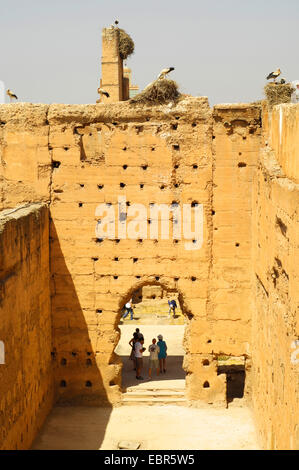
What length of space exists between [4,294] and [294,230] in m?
3.89

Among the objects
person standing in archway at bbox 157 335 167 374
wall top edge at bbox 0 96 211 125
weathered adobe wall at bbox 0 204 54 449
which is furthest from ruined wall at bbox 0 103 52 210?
person standing in archway at bbox 157 335 167 374

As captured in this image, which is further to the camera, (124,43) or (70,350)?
(124,43)

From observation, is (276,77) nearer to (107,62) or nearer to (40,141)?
(40,141)

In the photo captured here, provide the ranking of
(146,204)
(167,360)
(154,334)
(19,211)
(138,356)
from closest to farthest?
(19,211) → (146,204) → (138,356) → (167,360) → (154,334)

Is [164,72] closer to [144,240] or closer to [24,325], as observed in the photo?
[144,240]

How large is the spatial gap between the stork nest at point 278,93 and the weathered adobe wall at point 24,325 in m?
4.34

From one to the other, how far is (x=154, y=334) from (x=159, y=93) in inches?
263

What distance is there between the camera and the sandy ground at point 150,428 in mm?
10492

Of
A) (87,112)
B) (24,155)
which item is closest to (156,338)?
(24,155)

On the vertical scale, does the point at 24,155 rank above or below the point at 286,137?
below

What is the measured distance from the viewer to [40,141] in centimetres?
1194

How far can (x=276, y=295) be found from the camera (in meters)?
8.67

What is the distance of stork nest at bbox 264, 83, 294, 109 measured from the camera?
11.2 m

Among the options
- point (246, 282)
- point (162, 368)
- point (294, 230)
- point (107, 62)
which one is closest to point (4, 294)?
point (294, 230)
